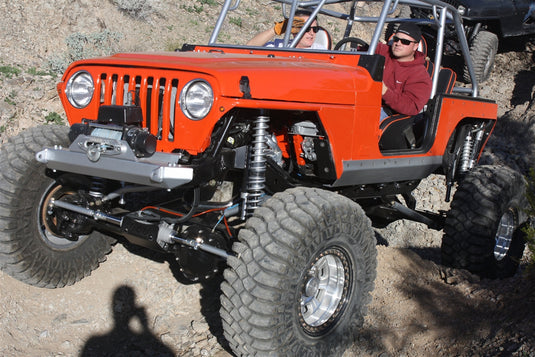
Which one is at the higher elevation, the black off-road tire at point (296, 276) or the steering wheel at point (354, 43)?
the steering wheel at point (354, 43)

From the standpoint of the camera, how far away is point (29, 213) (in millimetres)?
3715

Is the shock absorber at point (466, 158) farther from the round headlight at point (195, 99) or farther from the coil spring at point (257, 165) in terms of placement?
the round headlight at point (195, 99)

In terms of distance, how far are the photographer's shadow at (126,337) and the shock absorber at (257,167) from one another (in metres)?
1.24

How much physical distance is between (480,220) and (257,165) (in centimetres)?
222

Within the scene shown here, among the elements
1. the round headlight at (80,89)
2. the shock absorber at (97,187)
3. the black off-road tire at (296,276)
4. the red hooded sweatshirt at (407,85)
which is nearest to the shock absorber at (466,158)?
the red hooded sweatshirt at (407,85)

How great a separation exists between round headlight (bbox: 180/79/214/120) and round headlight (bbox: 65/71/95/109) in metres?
0.73

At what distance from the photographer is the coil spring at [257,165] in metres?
3.27

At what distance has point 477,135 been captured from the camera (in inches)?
205

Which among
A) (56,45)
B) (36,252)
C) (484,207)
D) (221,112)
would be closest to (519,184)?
(484,207)

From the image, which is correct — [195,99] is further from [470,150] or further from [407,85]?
[470,150]

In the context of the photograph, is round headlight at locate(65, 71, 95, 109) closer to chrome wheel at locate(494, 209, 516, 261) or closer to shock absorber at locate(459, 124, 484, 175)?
shock absorber at locate(459, 124, 484, 175)

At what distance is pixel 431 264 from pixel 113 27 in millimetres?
7094

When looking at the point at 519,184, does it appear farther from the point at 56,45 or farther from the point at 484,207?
the point at 56,45

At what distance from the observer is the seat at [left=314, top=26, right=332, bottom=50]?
16.9 feet
